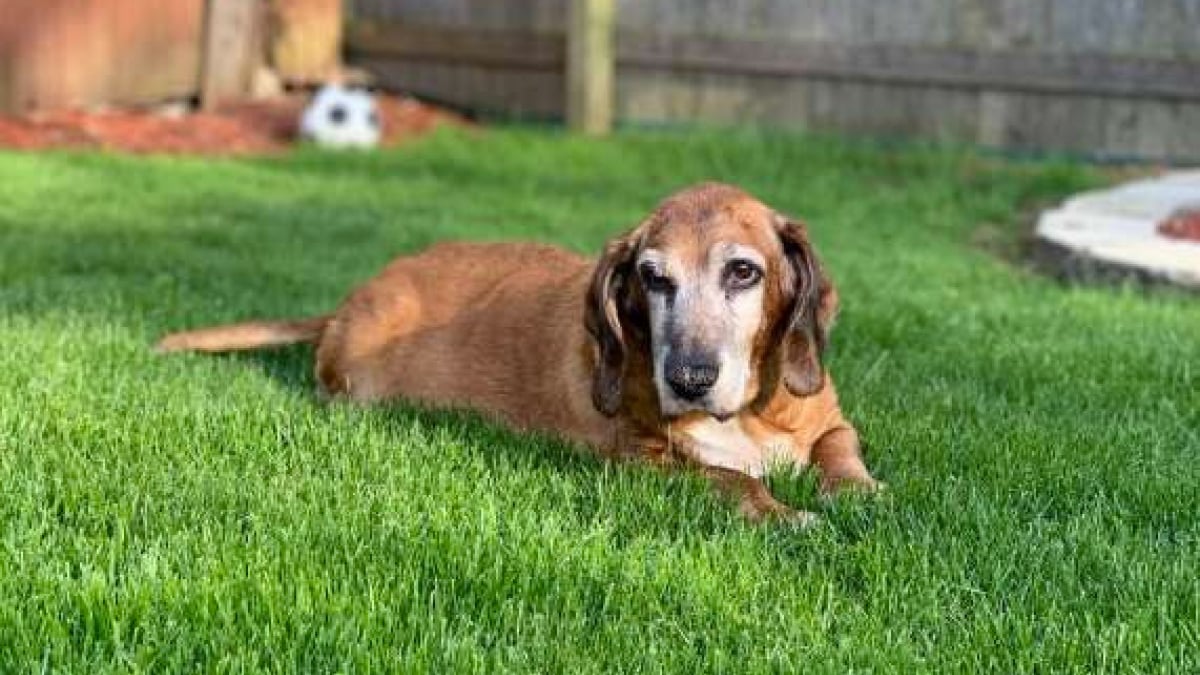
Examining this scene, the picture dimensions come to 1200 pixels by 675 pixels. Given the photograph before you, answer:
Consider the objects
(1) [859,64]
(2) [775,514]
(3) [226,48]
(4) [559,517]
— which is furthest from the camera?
(3) [226,48]

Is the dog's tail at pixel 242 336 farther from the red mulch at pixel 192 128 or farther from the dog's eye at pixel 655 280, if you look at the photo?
the red mulch at pixel 192 128

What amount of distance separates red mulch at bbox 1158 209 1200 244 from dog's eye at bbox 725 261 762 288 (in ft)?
16.9

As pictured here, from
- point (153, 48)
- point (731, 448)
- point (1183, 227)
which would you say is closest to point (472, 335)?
point (731, 448)

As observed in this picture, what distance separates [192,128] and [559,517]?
31.9 feet

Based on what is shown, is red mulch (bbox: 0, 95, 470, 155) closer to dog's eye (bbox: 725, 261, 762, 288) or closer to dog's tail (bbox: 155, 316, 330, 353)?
dog's tail (bbox: 155, 316, 330, 353)

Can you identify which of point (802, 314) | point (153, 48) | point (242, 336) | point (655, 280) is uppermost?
point (153, 48)

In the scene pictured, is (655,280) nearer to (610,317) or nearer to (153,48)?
(610,317)

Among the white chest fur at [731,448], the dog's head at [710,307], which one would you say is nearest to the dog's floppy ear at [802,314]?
the dog's head at [710,307]

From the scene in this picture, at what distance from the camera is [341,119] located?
43.9ft

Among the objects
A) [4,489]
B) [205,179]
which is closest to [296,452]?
[4,489]

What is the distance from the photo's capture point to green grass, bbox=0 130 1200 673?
147 inches

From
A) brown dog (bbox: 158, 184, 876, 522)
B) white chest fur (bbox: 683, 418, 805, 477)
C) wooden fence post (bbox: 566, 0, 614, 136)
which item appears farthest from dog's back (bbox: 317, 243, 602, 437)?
wooden fence post (bbox: 566, 0, 614, 136)

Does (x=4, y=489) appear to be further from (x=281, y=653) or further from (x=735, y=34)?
(x=735, y=34)

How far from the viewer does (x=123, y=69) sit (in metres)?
13.9
